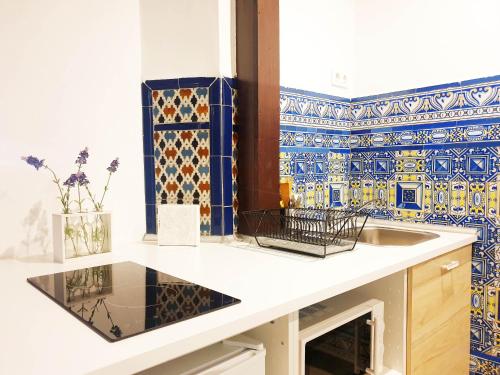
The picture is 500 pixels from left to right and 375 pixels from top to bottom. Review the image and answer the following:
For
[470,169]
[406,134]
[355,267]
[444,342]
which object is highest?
A: [406,134]

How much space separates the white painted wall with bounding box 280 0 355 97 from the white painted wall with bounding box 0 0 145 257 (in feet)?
2.19

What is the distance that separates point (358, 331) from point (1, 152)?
120cm

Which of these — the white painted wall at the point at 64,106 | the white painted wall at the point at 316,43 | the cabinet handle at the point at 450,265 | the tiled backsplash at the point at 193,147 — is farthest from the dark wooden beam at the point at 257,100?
the cabinet handle at the point at 450,265

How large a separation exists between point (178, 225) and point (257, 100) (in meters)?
0.55

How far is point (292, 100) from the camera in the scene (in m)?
1.71

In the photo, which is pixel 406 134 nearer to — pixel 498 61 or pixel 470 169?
pixel 470 169

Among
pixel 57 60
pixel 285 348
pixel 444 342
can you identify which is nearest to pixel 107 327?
pixel 285 348

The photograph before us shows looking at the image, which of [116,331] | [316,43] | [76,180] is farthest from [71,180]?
[316,43]

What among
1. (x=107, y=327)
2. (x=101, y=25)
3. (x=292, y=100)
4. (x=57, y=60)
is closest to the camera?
(x=107, y=327)

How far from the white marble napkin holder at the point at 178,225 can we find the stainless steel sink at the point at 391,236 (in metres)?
0.81

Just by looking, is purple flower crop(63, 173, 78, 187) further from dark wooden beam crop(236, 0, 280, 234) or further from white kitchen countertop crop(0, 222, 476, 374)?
dark wooden beam crop(236, 0, 280, 234)

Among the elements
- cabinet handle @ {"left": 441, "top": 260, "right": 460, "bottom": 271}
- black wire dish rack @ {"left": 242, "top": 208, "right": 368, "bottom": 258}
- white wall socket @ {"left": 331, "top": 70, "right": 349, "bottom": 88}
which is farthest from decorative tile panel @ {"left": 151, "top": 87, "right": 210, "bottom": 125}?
cabinet handle @ {"left": 441, "top": 260, "right": 460, "bottom": 271}

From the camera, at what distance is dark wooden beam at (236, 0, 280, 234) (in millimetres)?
1403

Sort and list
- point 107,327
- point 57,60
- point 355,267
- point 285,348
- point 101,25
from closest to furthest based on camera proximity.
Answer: point 107,327 < point 285,348 < point 355,267 < point 57,60 < point 101,25
